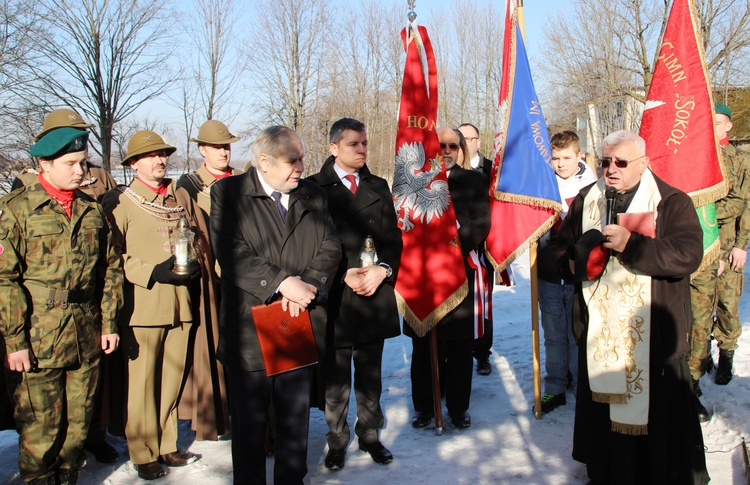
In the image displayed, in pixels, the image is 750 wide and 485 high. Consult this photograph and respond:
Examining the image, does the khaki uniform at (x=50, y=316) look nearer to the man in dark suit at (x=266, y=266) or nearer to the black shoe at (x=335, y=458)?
the man in dark suit at (x=266, y=266)

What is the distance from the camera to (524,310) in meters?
8.62

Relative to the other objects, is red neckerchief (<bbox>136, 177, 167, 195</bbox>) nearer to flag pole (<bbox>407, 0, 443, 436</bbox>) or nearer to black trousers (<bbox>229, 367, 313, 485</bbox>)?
black trousers (<bbox>229, 367, 313, 485</bbox>)

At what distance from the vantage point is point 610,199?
3.39 meters

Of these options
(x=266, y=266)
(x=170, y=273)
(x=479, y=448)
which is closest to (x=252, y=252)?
(x=266, y=266)

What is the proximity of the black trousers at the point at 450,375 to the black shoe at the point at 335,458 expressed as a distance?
0.92 metres

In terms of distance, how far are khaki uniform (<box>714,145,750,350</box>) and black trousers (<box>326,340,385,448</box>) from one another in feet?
10.9

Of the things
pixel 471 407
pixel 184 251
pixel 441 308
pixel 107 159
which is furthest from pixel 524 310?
pixel 107 159

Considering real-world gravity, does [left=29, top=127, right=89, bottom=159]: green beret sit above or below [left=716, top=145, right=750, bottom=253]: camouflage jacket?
above

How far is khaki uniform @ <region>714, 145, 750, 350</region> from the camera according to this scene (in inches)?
208

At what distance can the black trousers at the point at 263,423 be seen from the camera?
3371 mm

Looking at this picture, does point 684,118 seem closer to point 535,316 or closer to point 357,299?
point 535,316

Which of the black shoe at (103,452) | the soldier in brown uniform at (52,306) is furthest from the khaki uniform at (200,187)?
the black shoe at (103,452)

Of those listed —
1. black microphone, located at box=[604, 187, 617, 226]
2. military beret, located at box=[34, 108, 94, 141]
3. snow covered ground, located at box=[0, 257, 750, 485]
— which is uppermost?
military beret, located at box=[34, 108, 94, 141]

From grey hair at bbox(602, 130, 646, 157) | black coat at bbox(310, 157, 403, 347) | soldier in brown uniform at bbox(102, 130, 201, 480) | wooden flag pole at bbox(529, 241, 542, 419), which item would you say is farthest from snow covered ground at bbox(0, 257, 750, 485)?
grey hair at bbox(602, 130, 646, 157)
